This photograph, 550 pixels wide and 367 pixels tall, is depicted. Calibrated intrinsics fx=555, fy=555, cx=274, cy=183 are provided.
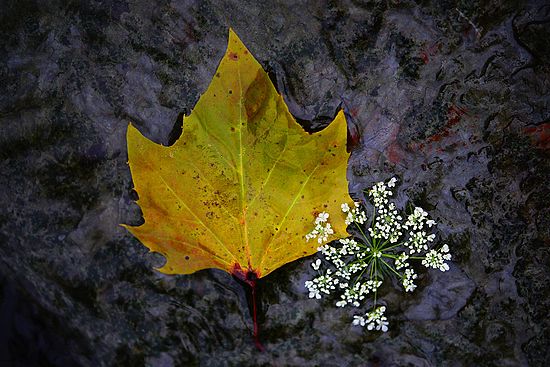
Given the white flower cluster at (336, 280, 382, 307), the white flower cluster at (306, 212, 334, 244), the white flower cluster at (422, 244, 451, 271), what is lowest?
the white flower cluster at (336, 280, 382, 307)

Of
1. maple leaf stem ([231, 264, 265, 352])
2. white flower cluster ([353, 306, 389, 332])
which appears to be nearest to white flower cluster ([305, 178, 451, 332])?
white flower cluster ([353, 306, 389, 332])

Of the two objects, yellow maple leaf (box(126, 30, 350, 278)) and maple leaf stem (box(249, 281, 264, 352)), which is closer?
yellow maple leaf (box(126, 30, 350, 278))

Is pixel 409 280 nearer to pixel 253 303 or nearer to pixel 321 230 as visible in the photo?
pixel 321 230

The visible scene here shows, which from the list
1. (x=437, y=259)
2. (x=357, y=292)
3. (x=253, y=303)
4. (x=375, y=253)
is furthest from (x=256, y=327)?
(x=437, y=259)

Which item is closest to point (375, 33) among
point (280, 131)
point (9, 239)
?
point (280, 131)

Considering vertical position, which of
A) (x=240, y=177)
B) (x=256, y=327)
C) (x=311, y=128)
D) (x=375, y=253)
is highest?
(x=311, y=128)

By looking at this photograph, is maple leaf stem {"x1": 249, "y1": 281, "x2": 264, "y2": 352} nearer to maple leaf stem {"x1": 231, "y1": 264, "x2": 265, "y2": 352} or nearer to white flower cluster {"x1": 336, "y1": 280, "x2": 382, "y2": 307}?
maple leaf stem {"x1": 231, "y1": 264, "x2": 265, "y2": 352}

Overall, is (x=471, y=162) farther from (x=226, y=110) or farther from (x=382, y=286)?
(x=226, y=110)
